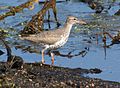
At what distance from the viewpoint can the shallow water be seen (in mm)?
11781

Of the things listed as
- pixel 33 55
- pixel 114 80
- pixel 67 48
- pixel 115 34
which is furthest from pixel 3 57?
pixel 115 34

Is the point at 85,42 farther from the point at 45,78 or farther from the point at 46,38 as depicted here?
the point at 45,78

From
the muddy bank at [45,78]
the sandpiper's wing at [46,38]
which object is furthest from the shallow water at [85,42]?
the muddy bank at [45,78]

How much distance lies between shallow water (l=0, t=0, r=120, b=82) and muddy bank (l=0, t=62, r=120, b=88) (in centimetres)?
63

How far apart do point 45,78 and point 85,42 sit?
419cm

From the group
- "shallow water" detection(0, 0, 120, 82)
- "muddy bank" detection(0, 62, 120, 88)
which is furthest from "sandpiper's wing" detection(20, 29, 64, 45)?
"muddy bank" detection(0, 62, 120, 88)

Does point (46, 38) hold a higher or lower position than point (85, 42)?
higher

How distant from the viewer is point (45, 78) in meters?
9.88

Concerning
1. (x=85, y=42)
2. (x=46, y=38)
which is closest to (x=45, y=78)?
(x=46, y=38)

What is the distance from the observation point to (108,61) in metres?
12.0

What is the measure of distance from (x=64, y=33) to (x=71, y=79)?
2321 millimetres

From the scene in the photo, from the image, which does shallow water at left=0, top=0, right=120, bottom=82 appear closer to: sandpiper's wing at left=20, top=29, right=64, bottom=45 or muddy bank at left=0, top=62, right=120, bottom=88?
sandpiper's wing at left=20, top=29, right=64, bottom=45

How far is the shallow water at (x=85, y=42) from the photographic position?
38.7 ft

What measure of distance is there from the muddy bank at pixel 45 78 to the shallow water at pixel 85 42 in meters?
0.63
